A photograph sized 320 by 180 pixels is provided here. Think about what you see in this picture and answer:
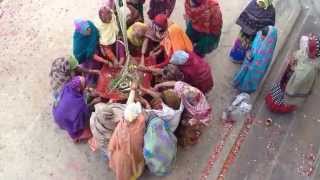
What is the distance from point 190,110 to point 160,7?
1660 mm

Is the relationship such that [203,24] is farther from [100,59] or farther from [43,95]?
[43,95]

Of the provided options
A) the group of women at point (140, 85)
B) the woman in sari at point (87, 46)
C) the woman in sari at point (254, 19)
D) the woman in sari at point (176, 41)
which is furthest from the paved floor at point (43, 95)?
the woman in sari at point (176, 41)

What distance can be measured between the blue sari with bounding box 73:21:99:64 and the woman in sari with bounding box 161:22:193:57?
0.86 meters

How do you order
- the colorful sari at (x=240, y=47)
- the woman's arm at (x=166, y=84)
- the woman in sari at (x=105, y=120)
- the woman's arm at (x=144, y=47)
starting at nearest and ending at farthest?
the woman in sari at (x=105, y=120)
the woman's arm at (x=166, y=84)
the woman's arm at (x=144, y=47)
the colorful sari at (x=240, y=47)

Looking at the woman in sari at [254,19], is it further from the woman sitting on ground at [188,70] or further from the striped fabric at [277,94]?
the woman sitting on ground at [188,70]

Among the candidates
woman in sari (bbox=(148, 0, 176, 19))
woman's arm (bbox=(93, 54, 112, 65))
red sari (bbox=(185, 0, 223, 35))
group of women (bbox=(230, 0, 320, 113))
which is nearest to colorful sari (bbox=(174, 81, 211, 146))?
group of women (bbox=(230, 0, 320, 113))

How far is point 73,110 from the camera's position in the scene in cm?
602

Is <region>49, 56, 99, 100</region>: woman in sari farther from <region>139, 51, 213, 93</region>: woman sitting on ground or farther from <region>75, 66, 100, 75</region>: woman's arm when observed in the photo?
<region>139, 51, 213, 93</region>: woman sitting on ground

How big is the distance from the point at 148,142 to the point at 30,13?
338 cm

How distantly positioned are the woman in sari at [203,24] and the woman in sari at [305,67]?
Answer: 3.53 ft

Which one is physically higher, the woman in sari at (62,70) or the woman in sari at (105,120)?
the woman in sari at (62,70)

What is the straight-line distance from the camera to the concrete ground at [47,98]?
624 cm

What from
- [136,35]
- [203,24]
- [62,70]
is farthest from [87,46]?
[203,24]

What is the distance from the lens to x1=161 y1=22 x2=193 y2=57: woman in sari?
20.7 feet
